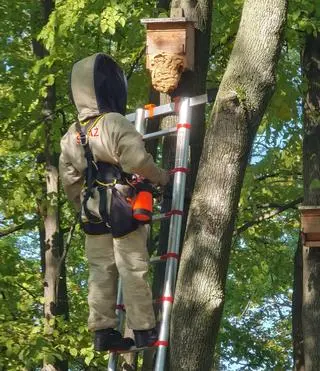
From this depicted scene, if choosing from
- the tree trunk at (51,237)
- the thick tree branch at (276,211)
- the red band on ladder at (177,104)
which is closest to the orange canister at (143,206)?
the red band on ladder at (177,104)

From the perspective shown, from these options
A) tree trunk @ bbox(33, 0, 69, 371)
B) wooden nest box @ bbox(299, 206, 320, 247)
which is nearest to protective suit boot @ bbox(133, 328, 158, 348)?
wooden nest box @ bbox(299, 206, 320, 247)

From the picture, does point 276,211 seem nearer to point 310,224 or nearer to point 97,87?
point 310,224

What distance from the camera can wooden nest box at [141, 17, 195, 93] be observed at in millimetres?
5387

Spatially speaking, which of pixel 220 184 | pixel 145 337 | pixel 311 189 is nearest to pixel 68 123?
pixel 311 189

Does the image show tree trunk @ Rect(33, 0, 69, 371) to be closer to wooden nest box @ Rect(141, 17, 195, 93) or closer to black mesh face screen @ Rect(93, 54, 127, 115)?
black mesh face screen @ Rect(93, 54, 127, 115)

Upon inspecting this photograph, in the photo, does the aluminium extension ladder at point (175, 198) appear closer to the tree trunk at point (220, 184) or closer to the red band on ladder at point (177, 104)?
the red band on ladder at point (177, 104)

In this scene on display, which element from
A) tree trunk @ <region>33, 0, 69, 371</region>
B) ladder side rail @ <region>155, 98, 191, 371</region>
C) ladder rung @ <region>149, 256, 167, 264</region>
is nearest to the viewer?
ladder side rail @ <region>155, 98, 191, 371</region>

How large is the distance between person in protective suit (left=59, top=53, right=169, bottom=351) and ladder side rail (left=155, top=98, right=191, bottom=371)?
0.14 meters

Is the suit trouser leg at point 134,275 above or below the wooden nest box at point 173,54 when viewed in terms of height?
below

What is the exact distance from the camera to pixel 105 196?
521 cm

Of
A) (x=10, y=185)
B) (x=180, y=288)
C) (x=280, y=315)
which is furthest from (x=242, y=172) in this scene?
(x=280, y=315)

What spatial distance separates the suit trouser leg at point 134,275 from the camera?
5.17 metres

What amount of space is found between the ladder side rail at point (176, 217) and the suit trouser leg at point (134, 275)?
195mm

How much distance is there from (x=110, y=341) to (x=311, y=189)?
5.13m
